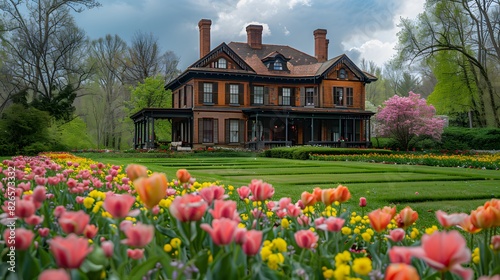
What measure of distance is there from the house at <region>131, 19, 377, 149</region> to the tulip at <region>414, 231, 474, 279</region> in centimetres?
2776

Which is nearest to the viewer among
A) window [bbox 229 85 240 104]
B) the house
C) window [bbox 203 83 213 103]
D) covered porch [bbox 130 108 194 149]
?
covered porch [bbox 130 108 194 149]

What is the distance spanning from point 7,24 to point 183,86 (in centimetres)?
1190

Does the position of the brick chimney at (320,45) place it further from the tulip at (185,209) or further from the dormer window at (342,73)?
the tulip at (185,209)

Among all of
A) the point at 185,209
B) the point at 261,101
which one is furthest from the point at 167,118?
the point at 185,209

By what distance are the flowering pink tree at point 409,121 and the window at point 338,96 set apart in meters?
3.09

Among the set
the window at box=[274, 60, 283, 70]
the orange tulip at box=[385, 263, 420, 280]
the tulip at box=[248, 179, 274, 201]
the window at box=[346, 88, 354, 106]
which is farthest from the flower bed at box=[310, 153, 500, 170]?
the orange tulip at box=[385, 263, 420, 280]

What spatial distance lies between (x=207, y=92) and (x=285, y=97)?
19.4 ft

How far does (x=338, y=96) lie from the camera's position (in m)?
33.5

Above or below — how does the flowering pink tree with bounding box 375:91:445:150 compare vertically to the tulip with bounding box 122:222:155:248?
above

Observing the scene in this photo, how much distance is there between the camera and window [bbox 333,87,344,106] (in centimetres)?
3338

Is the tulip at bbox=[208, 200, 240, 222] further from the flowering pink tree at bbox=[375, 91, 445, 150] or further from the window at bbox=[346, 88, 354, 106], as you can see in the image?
the window at bbox=[346, 88, 354, 106]

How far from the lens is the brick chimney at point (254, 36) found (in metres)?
35.7

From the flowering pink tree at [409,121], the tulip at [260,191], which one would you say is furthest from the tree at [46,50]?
the tulip at [260,191]

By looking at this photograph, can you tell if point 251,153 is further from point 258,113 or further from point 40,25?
point 40,25
